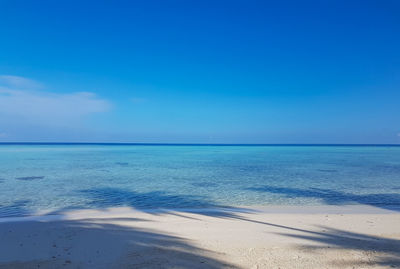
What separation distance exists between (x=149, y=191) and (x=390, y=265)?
1652cm

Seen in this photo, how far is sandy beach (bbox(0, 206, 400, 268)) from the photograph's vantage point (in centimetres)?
609

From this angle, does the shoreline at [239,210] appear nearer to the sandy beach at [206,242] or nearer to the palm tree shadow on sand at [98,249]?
the sandy beach at [206,242]

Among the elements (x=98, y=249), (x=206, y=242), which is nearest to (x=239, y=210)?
(x=206, y=242)

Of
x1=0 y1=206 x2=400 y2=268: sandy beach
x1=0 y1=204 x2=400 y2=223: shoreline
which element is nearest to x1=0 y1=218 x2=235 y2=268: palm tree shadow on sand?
x1=0 y1=206 x2=400 y2=268: sandy beach

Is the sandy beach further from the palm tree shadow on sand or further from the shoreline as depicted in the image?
the shoreline

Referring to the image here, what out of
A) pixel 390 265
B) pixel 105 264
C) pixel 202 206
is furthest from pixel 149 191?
pixel 390 265

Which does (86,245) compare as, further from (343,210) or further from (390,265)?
(343,210)

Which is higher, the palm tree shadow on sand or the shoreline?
the palm tree shadow on sand

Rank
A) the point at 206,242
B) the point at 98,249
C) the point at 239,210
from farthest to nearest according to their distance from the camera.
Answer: the point at 239,210, the point at 206,242, the point at 98,249

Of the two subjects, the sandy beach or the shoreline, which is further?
the shoreline

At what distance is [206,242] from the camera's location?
24.7 feet

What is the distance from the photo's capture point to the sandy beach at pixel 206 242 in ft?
20.0

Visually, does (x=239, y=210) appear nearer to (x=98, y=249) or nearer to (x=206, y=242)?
(x=206, y=242)

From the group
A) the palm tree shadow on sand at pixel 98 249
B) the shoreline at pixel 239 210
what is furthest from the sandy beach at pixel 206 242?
the shoreline at pixel 239 210
